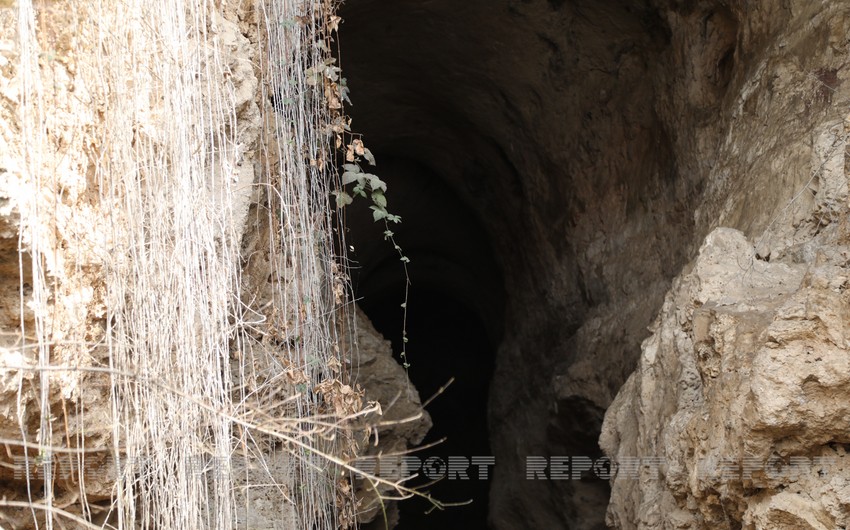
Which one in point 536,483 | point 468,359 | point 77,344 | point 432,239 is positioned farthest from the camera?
point 468,359

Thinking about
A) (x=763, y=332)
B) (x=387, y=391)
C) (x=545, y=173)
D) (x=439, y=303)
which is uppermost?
(x=545, y=173)

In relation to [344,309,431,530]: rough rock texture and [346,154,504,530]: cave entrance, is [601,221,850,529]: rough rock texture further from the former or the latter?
[346,154,504,530]: cave entrance

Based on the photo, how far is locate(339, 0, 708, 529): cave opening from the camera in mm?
5180

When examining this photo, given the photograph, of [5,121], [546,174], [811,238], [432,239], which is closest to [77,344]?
[5,121]

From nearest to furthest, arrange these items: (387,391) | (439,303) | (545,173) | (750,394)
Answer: (750,394) → (387,391) → (545,173) → (439,303)

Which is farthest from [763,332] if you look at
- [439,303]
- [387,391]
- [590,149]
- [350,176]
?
[439,303]

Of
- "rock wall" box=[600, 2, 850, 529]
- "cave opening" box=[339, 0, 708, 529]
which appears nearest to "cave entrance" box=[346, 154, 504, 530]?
"cave opening" box=[339, 0, 708, 529]

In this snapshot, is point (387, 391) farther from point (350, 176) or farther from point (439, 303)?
point (439, 303)

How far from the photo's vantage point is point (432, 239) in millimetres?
8938

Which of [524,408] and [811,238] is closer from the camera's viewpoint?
[811,238]

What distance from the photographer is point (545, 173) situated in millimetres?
6457

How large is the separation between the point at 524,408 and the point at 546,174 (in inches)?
77.3

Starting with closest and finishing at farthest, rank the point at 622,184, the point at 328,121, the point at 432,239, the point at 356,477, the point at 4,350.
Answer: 1. the point at 4,350
2. the point at 328,121
3. the point at 356,477
4. the point at 622,184
5. the point at 432,239

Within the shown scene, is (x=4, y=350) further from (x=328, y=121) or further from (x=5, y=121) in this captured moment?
(x=328, y=121)
